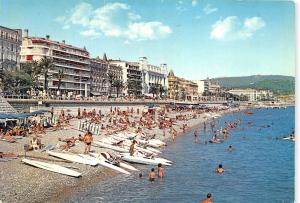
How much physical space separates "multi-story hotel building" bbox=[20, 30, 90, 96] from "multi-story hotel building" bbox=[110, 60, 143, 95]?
12.8m

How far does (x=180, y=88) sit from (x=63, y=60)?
57.3 m

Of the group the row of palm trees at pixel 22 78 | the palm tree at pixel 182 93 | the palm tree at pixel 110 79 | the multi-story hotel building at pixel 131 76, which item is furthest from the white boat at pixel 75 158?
the palm tree at pixel 182 93

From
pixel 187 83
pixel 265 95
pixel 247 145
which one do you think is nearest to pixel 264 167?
pixel 247 145

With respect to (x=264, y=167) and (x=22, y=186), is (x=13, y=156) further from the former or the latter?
(x=264, y=167)

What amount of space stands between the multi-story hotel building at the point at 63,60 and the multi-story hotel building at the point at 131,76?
1277 cm

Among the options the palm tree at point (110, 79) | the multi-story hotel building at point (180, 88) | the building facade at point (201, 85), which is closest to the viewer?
the palm tree at point (110, 79)

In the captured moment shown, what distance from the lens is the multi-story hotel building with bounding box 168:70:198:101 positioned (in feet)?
371

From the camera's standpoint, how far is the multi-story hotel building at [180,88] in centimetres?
11306

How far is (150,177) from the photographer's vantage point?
16.9 metres

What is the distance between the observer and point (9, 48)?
48.7 meters

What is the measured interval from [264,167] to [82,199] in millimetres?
11259

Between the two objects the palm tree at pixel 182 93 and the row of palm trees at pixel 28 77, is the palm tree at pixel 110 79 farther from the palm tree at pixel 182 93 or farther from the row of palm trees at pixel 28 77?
the palm tree at pixel 182 93

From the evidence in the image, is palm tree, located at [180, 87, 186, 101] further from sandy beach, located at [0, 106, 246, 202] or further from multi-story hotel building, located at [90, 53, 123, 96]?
sandy beach, located at [0, 106, 246, 202]

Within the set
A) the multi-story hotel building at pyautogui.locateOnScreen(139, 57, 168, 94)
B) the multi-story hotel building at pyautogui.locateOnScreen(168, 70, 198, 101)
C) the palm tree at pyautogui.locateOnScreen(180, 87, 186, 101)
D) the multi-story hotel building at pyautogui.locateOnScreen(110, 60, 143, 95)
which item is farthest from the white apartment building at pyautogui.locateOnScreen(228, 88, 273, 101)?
the multi-story hotel building at pyautogui.locateOnScreen(110, 60, 143, 95)
